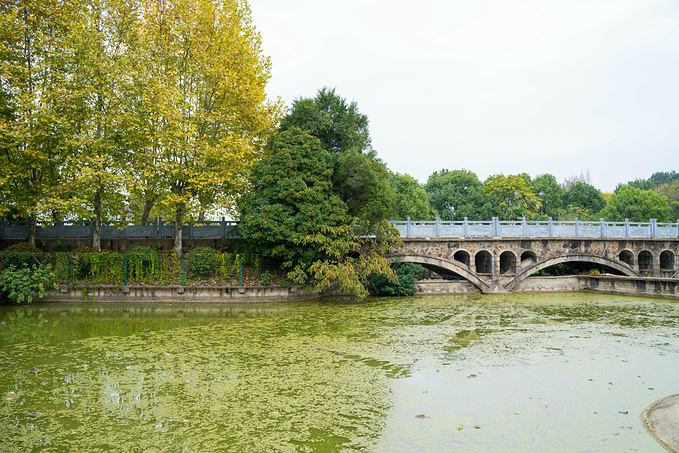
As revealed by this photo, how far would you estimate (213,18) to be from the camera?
20016mm

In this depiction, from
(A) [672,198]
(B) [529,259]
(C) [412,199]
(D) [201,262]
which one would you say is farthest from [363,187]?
(A) [672,198]

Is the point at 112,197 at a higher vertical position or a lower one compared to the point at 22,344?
higher

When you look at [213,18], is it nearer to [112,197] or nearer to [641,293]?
[112,197]

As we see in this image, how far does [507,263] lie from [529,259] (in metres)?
1.23

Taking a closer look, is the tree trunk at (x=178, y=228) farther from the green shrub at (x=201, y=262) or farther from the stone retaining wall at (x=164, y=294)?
the stone retaining wall at (x=164, y=294)

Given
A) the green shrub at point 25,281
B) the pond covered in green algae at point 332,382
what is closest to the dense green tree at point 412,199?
the pond covered in green algae at point 332,382

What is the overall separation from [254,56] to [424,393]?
18.3 m

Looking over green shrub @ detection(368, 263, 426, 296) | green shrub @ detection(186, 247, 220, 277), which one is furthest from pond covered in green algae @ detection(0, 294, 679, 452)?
green shrub @ detection(368, 263, 426, 296)

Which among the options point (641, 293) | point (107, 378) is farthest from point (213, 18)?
point (641, 293)

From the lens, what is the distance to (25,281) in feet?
55.8

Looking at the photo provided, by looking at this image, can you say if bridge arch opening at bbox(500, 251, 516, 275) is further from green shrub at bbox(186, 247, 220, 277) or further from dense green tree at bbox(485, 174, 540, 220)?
dense green tree at bbox(485, 174, 540, 220)

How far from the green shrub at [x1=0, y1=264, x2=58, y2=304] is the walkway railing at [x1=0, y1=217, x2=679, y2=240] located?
11.2 feet

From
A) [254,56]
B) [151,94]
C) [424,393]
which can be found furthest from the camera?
[254,56]

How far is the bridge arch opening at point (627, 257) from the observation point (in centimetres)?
2497
